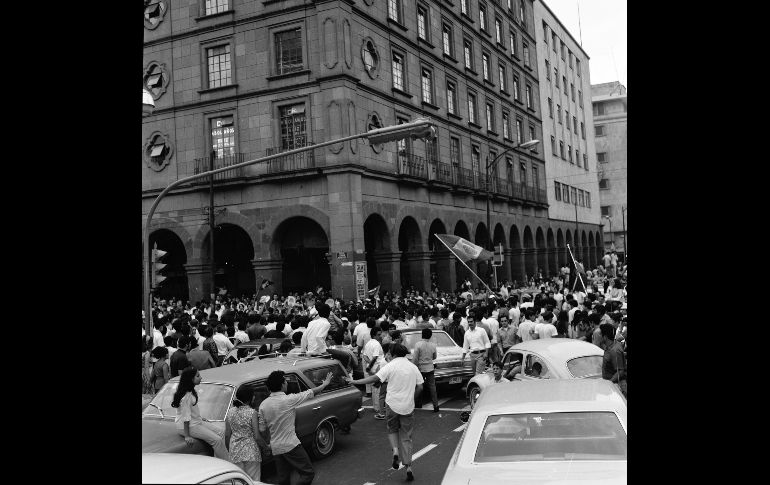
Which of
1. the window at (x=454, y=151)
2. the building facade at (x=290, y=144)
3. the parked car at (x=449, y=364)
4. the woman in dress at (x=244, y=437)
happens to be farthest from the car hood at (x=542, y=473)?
the window at (x=454, y=151)

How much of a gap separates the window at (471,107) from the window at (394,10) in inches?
338

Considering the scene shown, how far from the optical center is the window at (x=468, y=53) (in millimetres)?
36669

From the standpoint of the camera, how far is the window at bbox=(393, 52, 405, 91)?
2891cm

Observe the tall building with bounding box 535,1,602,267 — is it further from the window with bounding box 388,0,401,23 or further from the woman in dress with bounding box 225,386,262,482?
the woman in dress with bounding box 225,386,262,482

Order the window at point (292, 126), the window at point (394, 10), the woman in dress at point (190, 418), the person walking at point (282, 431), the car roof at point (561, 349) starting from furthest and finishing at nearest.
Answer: the window at point (394, 10) → the window at point (292, 126) → the car roof at point (561, 349) → the woman in dress at point (190, 418) → the person walking at point (282, 431)

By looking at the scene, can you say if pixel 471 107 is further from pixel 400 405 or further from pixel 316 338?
pixel 400 405

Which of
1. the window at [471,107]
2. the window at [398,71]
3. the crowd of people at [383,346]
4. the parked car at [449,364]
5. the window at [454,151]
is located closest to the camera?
the crowd of people at [383,346]

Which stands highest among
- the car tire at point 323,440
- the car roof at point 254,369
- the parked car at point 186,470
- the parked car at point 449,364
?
the parked car at point 186,470

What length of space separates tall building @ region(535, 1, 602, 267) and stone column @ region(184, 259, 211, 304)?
98.2 ft

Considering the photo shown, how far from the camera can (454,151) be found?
34.4m

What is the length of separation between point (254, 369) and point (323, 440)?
149 cm

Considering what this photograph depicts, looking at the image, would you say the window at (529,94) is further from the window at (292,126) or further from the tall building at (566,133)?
the window at (292,126)

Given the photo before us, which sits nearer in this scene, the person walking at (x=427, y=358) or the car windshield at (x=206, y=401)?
the car windshield at (x=206, y=401)
